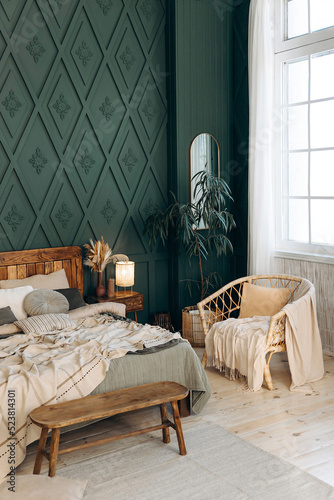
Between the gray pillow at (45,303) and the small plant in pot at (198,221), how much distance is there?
1261 millimetres

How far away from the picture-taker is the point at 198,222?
5.46 m

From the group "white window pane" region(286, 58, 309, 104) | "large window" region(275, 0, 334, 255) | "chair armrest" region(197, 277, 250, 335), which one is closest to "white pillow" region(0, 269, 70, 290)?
"chair armrest" region(197, 277, 250, 335)

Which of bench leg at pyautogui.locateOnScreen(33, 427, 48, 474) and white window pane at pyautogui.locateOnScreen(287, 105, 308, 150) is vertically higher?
white window pane at pyautogui.locateOnScreen(287, 105, 308, 150)

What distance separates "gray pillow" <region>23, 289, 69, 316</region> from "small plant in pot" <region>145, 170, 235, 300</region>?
126 cm

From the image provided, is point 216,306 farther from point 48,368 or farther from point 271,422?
point 48,368

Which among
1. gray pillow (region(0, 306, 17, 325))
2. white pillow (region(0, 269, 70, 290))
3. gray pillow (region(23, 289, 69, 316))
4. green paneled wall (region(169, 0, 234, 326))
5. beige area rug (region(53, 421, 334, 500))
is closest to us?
beige area rug (region(53, 421, 334, 500))

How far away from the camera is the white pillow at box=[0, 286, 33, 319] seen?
429 centimetres

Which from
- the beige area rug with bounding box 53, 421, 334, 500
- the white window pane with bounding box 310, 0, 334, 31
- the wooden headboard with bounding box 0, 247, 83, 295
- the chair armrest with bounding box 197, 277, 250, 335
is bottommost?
the beige area rug with bounding box 53, 421, 334, 500

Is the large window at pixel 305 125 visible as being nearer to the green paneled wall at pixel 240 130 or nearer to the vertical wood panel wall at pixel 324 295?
the vertical wood panel wall at pixel 324 295

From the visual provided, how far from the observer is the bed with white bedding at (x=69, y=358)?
3027mm

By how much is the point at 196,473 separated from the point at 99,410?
63cm

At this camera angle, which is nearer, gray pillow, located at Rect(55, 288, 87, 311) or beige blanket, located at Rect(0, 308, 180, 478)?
beige blanket, located at Rect(0, 308, 180, 478)

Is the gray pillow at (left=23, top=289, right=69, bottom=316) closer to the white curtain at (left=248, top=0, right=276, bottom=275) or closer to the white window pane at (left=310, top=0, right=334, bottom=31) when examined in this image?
the white curtain at (left=248, top=0, right=276, bottom=275)

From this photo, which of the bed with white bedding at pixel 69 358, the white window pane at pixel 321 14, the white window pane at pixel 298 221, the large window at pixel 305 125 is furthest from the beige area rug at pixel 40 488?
the white window pane at pixel 321 14
